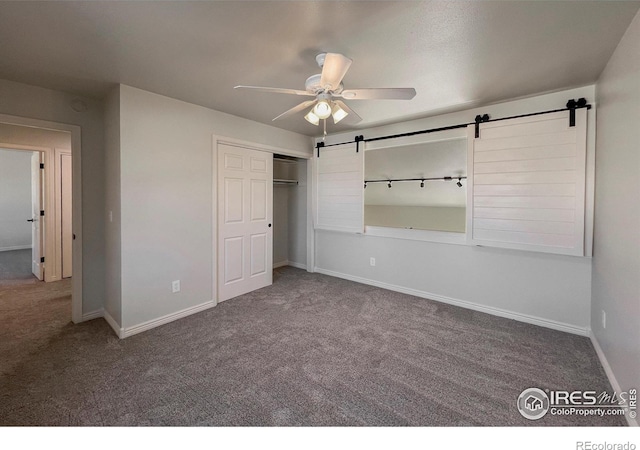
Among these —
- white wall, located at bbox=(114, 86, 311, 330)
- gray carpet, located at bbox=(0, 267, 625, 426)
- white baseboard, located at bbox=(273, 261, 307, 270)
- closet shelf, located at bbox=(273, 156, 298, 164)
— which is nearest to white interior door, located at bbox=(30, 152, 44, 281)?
gray carpet, located at bbox=(0, 267, 625, 426)

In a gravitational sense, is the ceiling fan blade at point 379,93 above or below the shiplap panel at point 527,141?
above

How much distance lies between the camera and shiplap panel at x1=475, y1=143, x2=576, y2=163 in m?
2.56

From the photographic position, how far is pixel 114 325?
2723 millimetres

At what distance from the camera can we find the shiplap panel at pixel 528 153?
8.39ft

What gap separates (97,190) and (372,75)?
2981 millimetres

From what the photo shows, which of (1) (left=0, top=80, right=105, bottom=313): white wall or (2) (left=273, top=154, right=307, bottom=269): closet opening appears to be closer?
(1) (left=0, top=80, right=105, bottom=313): white wall

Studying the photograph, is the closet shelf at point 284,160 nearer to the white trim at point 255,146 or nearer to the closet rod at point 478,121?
the white trim at point 255,146

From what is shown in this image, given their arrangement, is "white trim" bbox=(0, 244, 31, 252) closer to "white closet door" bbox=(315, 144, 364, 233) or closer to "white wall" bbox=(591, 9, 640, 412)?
"white closet door" bbox=(315, 144, 364, 233)

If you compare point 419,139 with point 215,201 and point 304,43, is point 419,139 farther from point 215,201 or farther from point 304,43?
point 215,201

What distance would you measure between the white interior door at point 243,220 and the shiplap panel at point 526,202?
2.70 meters

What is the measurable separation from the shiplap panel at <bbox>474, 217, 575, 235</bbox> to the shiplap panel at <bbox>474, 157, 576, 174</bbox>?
51 centimetres

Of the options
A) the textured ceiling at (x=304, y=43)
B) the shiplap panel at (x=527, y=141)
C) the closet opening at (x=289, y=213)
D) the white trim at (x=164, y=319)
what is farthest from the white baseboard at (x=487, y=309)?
the textured ceiling at (x=304, y=43)

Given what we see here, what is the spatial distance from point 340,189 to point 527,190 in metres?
2.31
